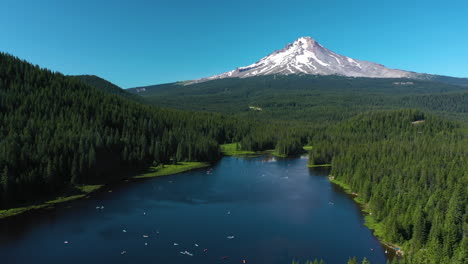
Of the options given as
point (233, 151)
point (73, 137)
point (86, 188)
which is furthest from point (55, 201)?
point (233, 151)

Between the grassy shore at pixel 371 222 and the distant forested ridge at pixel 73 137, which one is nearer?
the grassy shore at pixel 371 222

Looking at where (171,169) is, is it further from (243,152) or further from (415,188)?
(415,188)

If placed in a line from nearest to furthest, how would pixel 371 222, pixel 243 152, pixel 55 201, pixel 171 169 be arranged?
pixel 371 222 < pixel 55 201 < pixel 171 169 < pixel 243 152

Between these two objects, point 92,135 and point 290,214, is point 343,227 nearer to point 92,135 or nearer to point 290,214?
point 290,214

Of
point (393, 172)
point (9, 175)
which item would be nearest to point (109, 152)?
point (9, 175)

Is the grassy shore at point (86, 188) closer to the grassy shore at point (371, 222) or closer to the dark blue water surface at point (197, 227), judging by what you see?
the dark blue water surface at point (197, 227)

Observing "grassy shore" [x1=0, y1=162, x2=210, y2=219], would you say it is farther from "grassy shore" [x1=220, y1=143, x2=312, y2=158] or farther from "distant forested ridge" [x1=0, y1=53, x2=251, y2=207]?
"grassy shore" [x1=220, y1=143, x2=312, y2=158]

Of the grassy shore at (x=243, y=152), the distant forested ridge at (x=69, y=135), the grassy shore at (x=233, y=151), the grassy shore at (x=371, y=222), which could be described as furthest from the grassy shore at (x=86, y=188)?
the grassy shore at (x=371, y=222)
